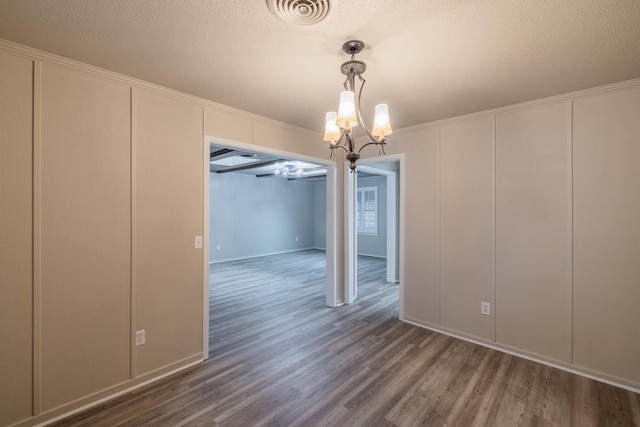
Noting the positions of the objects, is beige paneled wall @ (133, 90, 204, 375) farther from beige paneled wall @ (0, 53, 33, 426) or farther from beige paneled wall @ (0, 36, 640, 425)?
beige paneled wall @ (0, 53, 33, 426)

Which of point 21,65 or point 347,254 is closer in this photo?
point 21,65

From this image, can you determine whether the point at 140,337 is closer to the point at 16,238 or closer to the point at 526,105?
the point at 16,238

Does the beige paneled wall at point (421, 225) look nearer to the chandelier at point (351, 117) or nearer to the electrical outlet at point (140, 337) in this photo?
the chandelier at point (351, 117)

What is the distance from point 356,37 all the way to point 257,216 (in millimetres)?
7533

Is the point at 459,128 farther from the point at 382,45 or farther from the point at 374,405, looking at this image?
the point at 374,405

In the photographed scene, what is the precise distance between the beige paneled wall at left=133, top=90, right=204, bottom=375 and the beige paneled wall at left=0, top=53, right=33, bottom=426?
62 centimetres

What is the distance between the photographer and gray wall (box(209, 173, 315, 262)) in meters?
8.00

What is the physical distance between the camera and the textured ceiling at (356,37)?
4.96ft

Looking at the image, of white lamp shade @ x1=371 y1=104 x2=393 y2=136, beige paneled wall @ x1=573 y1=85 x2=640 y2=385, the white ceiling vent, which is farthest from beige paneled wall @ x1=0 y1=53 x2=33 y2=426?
beige paneled wall @ x1=573 y1=85 x2=640 y2=385

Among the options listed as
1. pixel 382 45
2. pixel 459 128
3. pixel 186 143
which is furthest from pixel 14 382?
pixel 459 128

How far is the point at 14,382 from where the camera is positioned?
1864 millimetres

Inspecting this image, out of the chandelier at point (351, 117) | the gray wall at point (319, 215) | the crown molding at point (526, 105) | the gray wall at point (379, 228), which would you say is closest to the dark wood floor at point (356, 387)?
the chandelier at point (351, 117)

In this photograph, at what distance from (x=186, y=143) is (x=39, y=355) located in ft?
6.06

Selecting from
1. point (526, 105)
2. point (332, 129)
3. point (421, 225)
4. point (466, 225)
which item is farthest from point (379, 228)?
point (332, 129)
